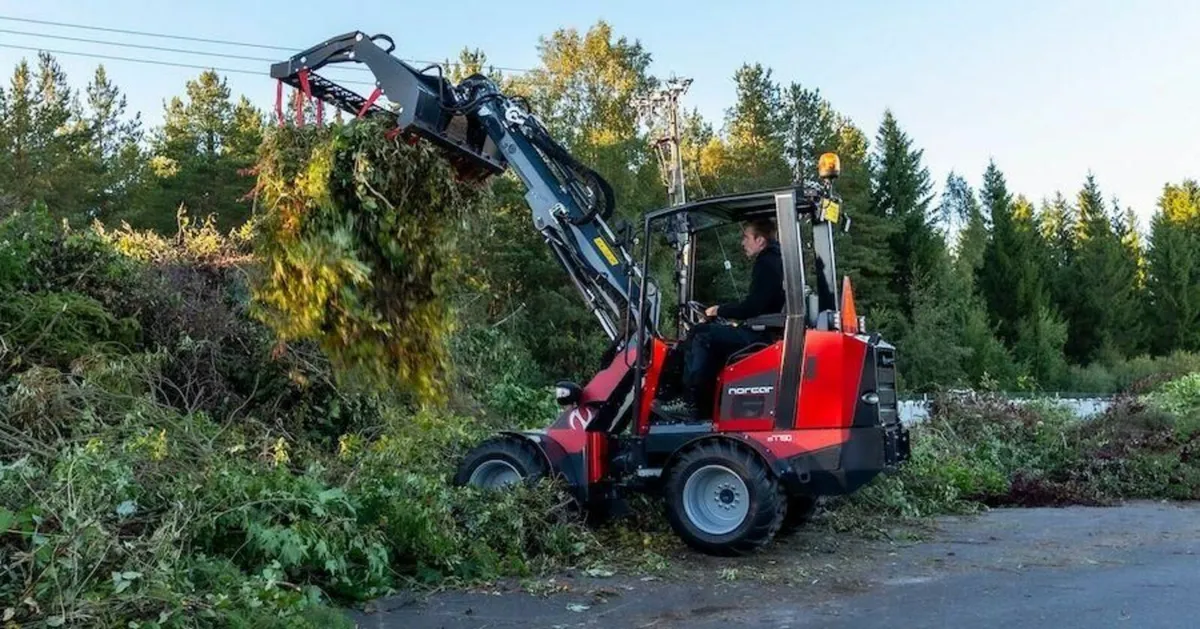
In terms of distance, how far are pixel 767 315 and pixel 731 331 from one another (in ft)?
0.88

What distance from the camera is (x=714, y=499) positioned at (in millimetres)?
6918

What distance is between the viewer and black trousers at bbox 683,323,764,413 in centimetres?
720

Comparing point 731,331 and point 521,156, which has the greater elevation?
point 521,156

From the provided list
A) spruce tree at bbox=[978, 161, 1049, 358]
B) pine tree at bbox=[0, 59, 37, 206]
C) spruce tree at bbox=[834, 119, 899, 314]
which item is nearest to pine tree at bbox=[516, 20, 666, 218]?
spruce tree at bbox=[834, 119, 899, 314]

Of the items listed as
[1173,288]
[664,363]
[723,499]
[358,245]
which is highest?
[1173,288]

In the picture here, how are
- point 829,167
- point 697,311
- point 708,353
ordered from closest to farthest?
point 829,167, point 708,353, point 697,311

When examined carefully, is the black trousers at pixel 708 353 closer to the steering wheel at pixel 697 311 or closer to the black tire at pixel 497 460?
the steering wheel at pixel 697 311

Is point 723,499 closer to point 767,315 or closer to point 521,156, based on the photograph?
point 767,315

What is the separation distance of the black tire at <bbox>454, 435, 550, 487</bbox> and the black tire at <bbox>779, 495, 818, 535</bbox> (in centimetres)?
183

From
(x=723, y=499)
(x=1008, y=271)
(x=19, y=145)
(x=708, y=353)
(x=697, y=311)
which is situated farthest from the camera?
(x=1008, y=271)

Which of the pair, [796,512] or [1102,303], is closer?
[796,512]

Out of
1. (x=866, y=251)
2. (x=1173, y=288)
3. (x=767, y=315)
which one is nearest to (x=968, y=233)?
(x=1173, y=288)

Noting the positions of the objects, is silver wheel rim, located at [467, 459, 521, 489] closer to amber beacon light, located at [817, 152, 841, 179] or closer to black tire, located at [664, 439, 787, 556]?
black tire, located at [664, 439, 787, 556]

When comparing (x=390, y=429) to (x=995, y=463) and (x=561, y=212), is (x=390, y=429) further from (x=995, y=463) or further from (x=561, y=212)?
(x=995, y=463)
